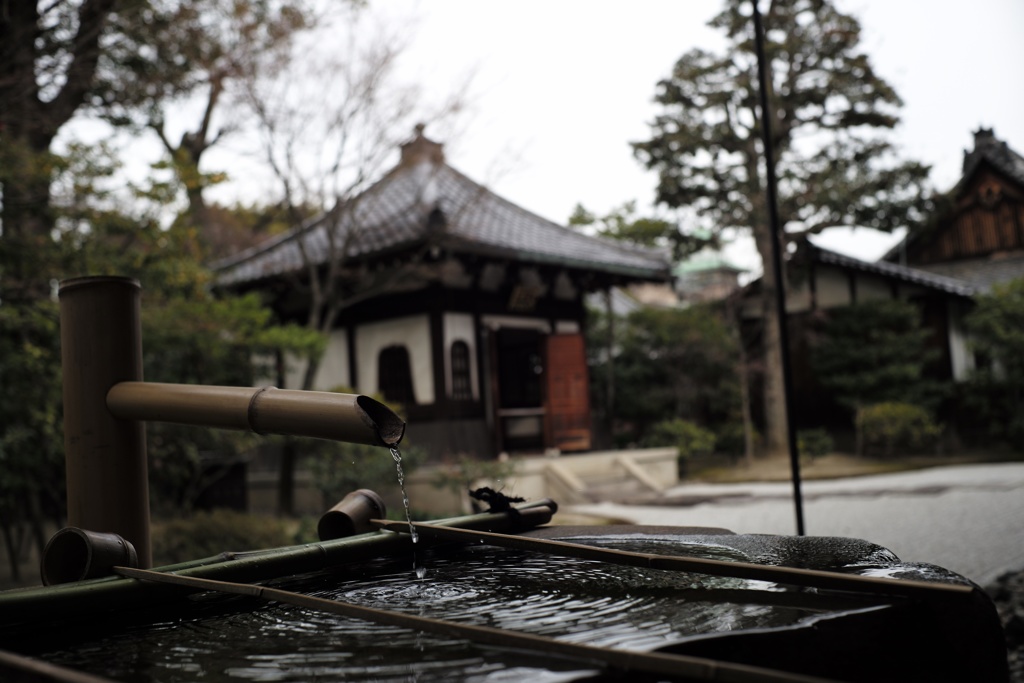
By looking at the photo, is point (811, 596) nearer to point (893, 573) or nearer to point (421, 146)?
point (893, 573)

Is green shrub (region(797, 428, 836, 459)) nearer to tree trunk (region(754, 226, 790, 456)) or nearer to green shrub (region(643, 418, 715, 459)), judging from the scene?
tree trunk (region(754, 226, 790, 456))

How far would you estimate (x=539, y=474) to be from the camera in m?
11.3

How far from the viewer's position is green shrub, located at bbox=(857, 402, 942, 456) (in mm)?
14547

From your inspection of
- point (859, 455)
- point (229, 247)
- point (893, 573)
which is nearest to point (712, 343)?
point (859, 455)

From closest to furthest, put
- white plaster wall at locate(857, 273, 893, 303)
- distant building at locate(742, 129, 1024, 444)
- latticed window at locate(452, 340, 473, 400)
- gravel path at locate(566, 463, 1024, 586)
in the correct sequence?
gravel path at locate(566, 463, 1024, 586) < latticed window at locate(452, 340, 473, 400) < distant building at locate(742, 129, 1024, 444) < white plaster wall at locate(857, 273, 893, 303)

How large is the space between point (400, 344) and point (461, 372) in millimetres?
948

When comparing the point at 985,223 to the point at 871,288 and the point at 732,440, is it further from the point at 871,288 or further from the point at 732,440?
the point at 732,440

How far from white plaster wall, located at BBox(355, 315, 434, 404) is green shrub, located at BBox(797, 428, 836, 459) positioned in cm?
707

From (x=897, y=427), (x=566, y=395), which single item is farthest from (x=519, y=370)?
(x=897, y=427)

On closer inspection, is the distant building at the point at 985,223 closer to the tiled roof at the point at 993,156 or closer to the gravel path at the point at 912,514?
the tiled roof at the point at 993,156

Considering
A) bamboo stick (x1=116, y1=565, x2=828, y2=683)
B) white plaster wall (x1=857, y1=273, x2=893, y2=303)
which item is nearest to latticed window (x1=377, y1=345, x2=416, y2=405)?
white plaster wall (x1=857, y1=273, x2=893, y2=303)

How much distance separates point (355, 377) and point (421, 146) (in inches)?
142

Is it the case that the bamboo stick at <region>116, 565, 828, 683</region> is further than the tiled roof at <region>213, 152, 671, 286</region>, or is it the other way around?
the tiled roof at <region>213, 152, 671, 286</region>

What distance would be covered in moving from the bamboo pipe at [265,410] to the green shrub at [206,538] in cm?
522
